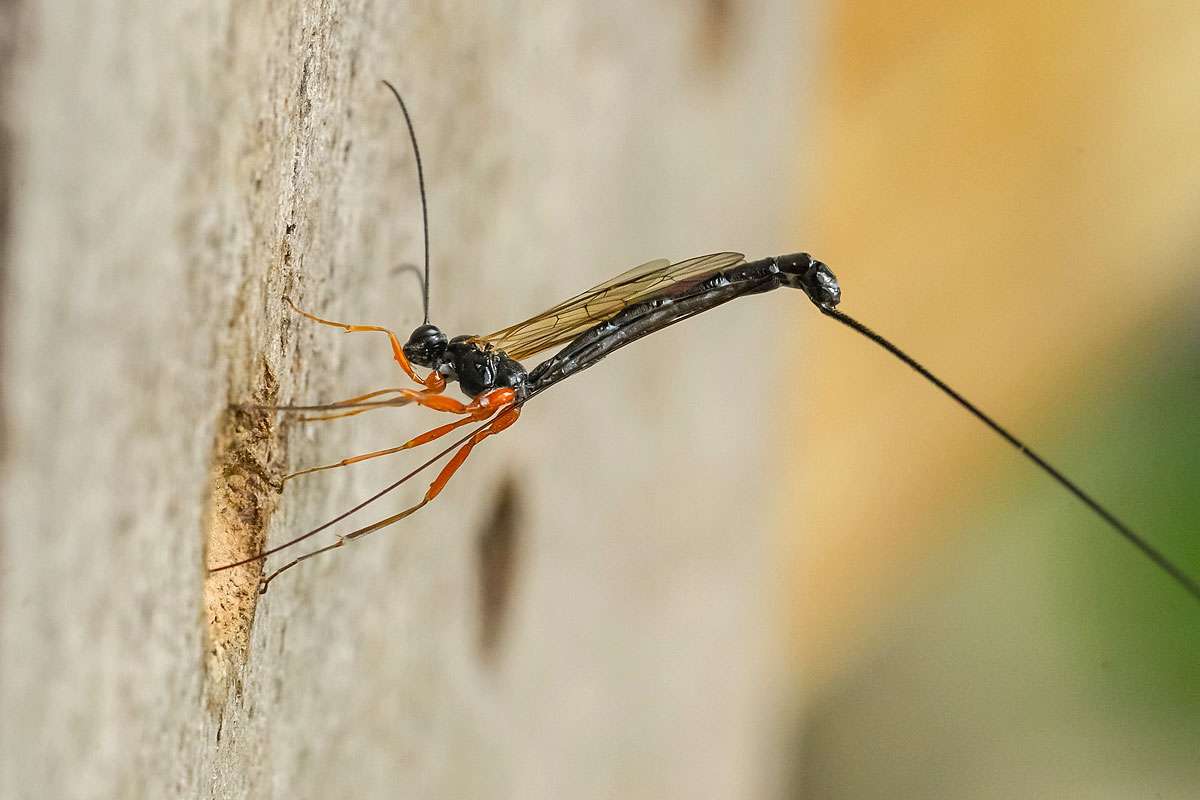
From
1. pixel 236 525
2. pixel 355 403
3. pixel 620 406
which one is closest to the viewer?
pixel 236 525

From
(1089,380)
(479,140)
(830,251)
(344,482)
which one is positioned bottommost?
(344,482)

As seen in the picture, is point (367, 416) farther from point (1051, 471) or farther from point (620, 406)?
point (620, 406)

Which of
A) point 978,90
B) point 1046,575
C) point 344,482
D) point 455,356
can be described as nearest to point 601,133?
point 455,356

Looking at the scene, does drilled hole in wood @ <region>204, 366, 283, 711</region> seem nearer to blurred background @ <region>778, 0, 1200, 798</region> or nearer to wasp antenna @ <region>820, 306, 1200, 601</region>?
wasp antenna @ <region>820, 306, 1200, 601</region>

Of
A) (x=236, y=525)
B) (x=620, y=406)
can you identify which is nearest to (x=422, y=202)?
(x=236, y=525)

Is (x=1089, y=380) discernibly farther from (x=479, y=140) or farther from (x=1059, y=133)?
(x=479, y=140)

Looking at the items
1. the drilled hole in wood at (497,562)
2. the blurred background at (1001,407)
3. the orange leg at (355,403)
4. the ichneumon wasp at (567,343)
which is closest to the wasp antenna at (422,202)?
the ichneumon wasp at (567,343)

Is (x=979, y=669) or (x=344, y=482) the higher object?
(x=979, y=669)

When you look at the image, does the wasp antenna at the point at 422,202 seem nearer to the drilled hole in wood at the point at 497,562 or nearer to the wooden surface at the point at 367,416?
the wooden surface at the point at 367,416
